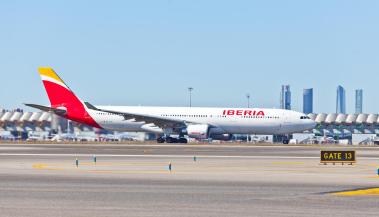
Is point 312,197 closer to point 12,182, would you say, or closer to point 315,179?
point 315,179

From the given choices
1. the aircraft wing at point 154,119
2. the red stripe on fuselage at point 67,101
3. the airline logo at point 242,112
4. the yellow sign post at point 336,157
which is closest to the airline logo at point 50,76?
the red stripe on fuselage at point 67,101

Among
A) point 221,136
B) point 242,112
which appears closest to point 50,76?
point 221,136

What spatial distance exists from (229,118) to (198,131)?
4.88m

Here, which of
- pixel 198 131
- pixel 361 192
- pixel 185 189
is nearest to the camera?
pixel 361 192

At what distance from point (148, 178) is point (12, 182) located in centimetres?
655

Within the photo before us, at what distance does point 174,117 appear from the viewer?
104 metres

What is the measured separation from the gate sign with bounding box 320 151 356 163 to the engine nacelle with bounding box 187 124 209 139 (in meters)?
45.7

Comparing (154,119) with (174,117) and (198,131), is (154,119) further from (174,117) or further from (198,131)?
(198,131)

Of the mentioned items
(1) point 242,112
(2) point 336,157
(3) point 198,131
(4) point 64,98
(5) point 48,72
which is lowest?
(2) point 336,157

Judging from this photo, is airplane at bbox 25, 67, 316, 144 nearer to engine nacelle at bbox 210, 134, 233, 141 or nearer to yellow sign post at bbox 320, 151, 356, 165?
engine nacelle at bbox 210, 134, 233, 141

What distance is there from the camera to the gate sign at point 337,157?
55.2 meters

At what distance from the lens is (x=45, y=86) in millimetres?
105125

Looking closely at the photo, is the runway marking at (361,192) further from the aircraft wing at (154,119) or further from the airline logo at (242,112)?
the airline logo at (242,112)

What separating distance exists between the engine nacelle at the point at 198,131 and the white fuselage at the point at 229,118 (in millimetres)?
2075
